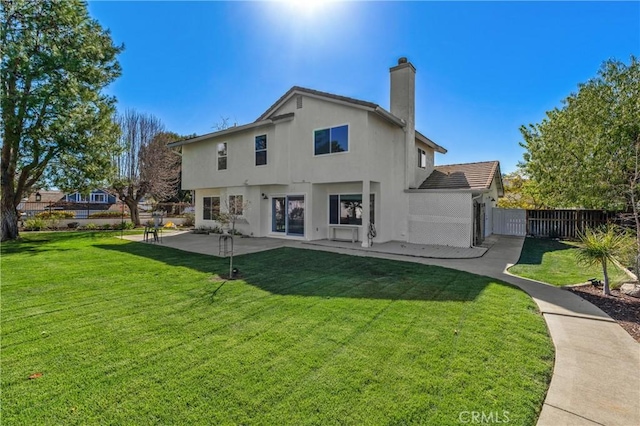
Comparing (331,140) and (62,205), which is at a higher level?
(331,140)

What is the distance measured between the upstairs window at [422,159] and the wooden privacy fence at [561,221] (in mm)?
7465

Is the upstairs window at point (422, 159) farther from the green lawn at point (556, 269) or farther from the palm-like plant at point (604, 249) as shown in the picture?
the palm-like plant at point (604, 249)

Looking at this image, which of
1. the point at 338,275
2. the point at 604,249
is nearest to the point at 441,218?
the point at 604,249

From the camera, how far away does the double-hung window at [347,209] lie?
1434cm

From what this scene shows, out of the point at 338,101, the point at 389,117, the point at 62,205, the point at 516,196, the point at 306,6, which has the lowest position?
the point at 62,205

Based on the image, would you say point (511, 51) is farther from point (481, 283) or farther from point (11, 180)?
point (11, 180)

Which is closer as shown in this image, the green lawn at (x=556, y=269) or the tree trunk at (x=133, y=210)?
the green lawn at (x=556, y=269)

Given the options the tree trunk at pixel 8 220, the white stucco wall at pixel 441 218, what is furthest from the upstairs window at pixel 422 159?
the tree trunk at pixel 8 220

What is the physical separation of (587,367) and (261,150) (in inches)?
596

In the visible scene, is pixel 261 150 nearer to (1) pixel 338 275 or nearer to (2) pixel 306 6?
(2) pixel 306 6

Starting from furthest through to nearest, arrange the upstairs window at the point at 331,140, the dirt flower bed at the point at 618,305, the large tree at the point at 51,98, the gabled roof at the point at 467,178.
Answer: the gabled roof at the point at 467,178, the large tree at the point at 51,98, the upstairs window at the point at 331,140, the dirt flower bed at the point at 618,305

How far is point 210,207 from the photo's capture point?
20516 millimetres

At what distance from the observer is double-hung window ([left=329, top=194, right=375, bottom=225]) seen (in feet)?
47.0

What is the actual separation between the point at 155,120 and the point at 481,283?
1209 inches
